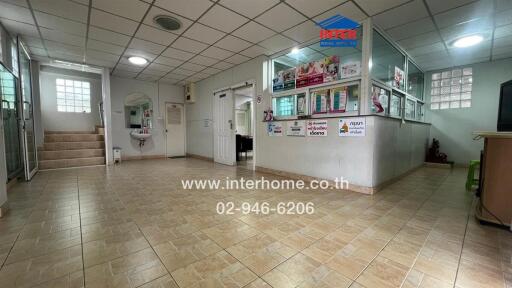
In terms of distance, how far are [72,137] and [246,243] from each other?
717cm

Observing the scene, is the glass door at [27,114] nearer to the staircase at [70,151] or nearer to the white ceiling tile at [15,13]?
the staircase at [70,151]

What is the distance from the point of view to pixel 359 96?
3.40 metres

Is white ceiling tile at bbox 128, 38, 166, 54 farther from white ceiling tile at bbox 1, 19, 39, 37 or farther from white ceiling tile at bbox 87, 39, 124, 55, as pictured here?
white ceiling tile at bbox 1, 19, 39, 37

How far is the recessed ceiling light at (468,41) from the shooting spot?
3921mm

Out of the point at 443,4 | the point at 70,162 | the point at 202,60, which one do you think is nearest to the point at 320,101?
the point at 443,4

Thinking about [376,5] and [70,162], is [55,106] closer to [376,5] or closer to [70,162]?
[70,162]

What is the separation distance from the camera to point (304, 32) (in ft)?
12.3

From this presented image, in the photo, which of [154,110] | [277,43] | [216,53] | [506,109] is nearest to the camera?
[506,109]

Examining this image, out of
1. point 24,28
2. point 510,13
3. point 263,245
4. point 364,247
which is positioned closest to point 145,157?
point 24,28

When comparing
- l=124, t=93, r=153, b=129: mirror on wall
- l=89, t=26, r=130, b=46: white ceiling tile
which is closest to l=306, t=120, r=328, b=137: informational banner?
l=89, t=26, r=130, b=46: white ceiling tile

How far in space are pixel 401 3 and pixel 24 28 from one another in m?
6.15

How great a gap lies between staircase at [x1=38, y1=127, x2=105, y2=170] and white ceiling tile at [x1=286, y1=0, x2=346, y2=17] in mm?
6598

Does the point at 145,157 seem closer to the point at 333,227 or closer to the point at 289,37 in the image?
the point at 289,37

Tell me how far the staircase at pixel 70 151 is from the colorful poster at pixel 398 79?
7927 millimetres
